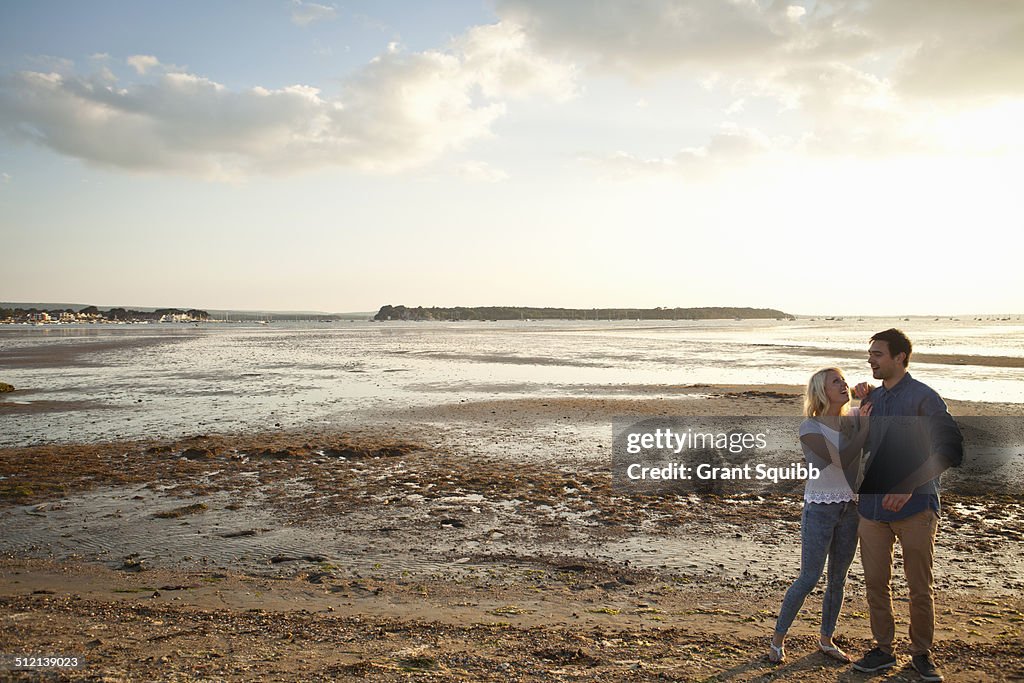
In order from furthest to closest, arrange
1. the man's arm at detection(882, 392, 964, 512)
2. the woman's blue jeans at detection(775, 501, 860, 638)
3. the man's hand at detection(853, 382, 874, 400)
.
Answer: the man's hand at detection(853, 382, 874, 400) → the woman's blue jeans at detection(775, 501, 860, 638) → the man's arm at detection(882, 392, 964, 512)

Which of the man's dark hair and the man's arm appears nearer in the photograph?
the man's arm

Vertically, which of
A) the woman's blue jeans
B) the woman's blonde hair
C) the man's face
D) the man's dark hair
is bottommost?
the woman's blue jeans

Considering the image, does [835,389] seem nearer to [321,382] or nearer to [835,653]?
[835,653]

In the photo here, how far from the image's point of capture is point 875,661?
551cm

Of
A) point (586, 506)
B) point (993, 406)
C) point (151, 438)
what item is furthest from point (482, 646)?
point (993, 406)

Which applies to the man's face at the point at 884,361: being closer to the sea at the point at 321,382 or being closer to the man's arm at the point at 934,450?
the man's arm at the point at 934,450

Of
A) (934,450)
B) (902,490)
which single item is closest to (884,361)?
(934,450)

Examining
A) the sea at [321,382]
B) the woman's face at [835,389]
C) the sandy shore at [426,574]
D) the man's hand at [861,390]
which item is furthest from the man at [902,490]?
the sea at [321,382]

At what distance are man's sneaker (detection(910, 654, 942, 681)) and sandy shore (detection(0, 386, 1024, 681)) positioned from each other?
20 cm

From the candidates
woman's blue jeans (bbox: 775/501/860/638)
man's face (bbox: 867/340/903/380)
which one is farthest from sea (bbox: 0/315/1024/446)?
man's face (bbox: 867/340/903/380)

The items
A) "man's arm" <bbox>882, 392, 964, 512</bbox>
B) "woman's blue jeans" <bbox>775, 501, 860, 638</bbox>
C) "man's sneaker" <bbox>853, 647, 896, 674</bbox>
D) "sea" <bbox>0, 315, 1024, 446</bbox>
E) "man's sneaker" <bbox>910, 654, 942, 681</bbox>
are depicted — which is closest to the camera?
"man's arm" <bbox>882, 392, 964, 512</bbox>

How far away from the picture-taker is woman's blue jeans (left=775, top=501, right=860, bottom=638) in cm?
561

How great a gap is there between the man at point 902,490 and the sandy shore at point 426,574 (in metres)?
0.40

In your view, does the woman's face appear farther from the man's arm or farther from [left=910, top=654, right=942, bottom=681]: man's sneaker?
[left=910, top=654, right=942, bottom=681]: man's sneaker
